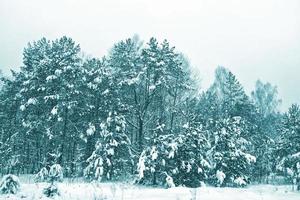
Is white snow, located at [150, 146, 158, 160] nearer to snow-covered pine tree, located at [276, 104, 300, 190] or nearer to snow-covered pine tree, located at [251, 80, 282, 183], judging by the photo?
snow-covered pine tree, located at [276, 104, 300, 190]

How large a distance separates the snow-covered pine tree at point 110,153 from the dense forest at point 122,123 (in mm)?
88

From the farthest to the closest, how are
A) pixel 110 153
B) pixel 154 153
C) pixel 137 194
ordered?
pixel 110 153 < pixel 154 153 < pixel 137 194

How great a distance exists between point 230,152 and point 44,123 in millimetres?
18067

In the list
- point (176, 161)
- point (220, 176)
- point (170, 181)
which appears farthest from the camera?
point (220, 176)

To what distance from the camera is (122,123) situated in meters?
30.4

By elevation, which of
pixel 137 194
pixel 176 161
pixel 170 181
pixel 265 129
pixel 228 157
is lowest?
pixel 137 194

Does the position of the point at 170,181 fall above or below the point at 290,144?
below

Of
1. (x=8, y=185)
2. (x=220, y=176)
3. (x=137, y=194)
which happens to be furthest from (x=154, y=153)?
(x=8, y=185)

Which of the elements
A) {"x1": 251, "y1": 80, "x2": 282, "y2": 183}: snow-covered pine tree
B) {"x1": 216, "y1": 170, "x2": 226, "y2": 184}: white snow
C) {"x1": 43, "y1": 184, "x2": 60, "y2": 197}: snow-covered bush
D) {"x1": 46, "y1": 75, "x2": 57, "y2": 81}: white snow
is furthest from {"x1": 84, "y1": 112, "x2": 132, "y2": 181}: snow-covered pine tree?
{"x1": 251, "y1": 80, "x2": 282, "y2": 183}: snow-covered pine tree

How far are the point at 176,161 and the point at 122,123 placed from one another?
617 cm

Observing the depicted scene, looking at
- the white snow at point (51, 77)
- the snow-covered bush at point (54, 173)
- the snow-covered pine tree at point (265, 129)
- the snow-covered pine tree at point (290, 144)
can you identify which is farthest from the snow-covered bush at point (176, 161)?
the white snow at point (51, 77)

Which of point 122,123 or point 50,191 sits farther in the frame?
point 122,123

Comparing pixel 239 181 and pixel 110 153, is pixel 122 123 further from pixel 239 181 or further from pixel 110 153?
pixel 239 181

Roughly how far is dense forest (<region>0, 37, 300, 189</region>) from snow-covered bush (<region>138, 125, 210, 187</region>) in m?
0.08
